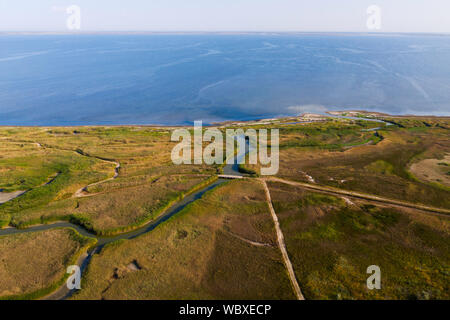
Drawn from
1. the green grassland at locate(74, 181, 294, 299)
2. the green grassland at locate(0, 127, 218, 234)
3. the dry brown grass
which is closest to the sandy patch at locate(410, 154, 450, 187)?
the dry brown grass

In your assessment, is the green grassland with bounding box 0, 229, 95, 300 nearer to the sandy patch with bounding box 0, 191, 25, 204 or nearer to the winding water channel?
the winding water channel

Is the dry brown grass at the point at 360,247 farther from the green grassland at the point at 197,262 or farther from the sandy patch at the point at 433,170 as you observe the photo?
the sandy patch at the point at 433,170

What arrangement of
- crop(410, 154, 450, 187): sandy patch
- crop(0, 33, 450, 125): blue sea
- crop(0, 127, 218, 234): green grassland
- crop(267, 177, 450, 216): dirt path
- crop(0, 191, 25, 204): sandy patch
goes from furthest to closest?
crop(0, 33, 450, 125): blue sea → crop(410, 154, 450, 187): sandy patch → crop(0, 191, 25, 204): sandy patch → crop(267, 177, 450, 216): dirt path → crop(0, 127, 218, 234): green grassland

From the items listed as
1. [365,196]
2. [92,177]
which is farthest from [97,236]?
[365,196]

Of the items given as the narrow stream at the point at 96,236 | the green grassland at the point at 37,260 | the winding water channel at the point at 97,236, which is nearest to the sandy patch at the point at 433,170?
the winding water channel at the point at 97,236

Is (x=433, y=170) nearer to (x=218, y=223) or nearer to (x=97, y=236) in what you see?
(x=218, y=223)

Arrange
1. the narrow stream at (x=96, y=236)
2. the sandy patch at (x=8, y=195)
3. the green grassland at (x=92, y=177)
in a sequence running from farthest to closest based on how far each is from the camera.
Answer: the sandy patch at (x=8, y=195) → the green grassland at (x=92, y=177) → the narrow stream at (x=96, y=236)

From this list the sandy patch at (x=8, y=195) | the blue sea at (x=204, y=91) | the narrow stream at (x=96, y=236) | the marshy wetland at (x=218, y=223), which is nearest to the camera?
Result: the narrow stream at (x=96, y=236)
